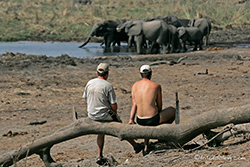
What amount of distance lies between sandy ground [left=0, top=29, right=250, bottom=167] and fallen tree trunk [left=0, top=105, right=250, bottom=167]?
0.21 meters

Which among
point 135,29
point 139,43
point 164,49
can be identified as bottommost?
point 164,49

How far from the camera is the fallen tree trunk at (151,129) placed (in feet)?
17.0

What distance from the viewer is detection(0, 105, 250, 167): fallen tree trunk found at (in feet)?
17.0

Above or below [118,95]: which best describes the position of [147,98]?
above

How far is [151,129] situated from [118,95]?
18.5 feet

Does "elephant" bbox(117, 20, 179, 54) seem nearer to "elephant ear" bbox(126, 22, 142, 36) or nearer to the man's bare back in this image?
"elephant ear" bbox(126, 22, 142, 36)

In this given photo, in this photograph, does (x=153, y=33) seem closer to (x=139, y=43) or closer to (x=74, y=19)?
(x=139, y=43)

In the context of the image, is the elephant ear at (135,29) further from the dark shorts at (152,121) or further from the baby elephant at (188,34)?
the dark shorts at (152,121)

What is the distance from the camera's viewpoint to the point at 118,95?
11.0m

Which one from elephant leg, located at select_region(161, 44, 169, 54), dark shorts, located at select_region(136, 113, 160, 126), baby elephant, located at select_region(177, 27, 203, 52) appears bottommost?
elephant leg, located at select_region(161, 44, 169, 54)

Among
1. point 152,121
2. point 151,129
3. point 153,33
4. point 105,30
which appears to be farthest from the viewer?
point 105,30

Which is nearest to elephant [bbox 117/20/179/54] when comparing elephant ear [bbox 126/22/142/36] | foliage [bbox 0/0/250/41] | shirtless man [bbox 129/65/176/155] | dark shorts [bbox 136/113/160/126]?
→ elephant ear [bbox 126/22/142/36]

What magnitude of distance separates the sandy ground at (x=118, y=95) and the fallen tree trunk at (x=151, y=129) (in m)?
0.21

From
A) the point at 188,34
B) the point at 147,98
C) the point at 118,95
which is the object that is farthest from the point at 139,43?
the point at 147,98
